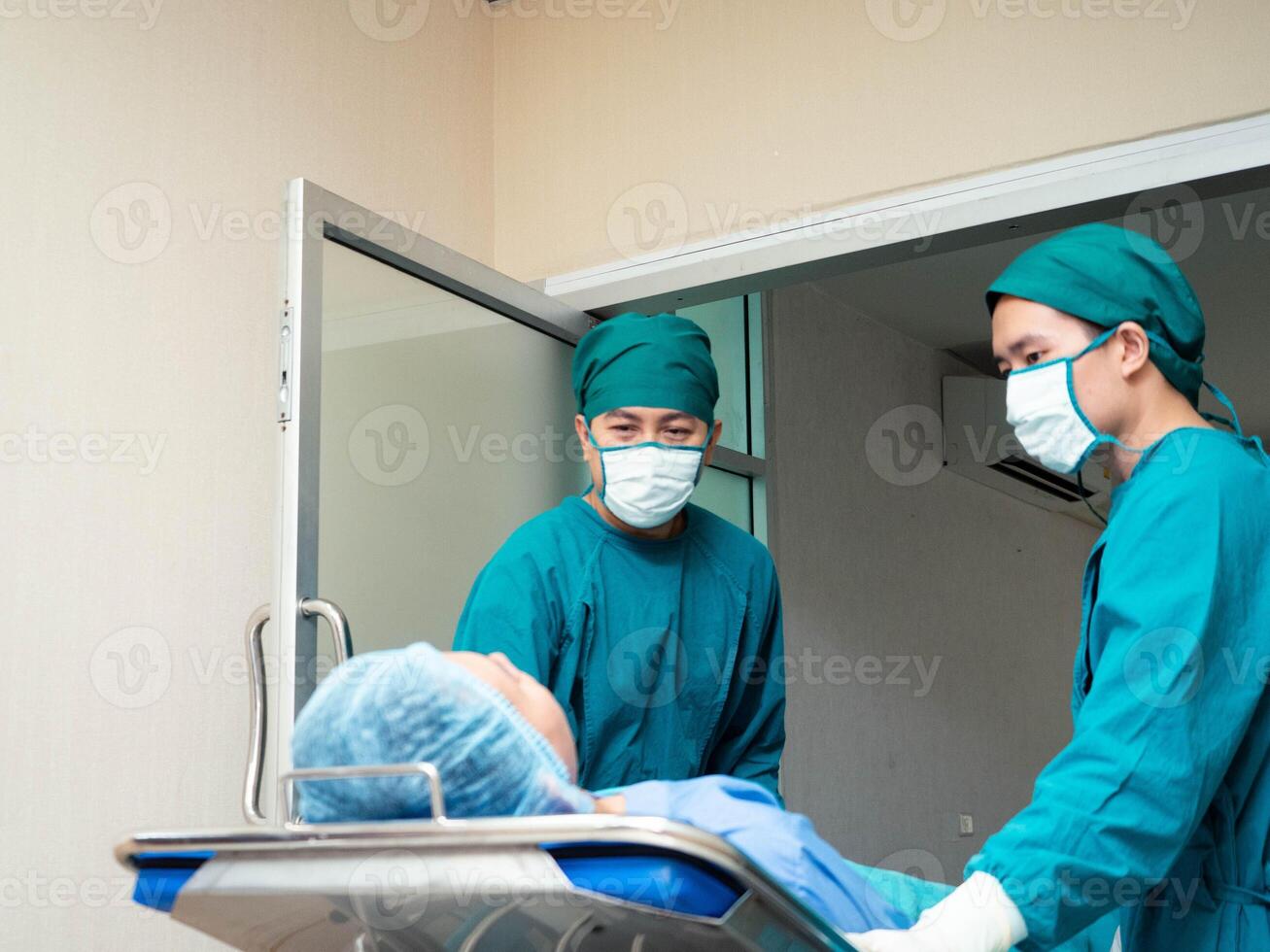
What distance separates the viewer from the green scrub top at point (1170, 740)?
5.01ft

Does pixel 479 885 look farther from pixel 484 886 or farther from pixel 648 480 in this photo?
pixel 648 480

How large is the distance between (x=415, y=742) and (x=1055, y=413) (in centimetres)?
111

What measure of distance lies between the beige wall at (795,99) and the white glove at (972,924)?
1.66m

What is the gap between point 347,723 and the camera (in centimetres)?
117

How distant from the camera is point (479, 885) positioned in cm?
101

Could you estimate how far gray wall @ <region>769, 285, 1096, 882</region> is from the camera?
4.85 metres

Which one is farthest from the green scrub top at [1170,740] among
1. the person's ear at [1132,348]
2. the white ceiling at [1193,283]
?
the white ceiling at [1193,283]

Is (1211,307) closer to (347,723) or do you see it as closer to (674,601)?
(674,601)

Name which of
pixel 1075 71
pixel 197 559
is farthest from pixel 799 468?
pixel 197 559

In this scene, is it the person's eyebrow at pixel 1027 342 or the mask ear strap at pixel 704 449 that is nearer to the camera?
the person's eyebrow at pixel 1027 342

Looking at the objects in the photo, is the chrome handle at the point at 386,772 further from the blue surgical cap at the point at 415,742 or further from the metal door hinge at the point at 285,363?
the metal door hinge at the point at 285,363

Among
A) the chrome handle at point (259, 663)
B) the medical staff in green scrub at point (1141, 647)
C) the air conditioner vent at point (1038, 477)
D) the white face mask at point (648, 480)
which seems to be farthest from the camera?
the air conditioner vent at point (1038, 477)

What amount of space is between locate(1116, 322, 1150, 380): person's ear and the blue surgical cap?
3.53 feet

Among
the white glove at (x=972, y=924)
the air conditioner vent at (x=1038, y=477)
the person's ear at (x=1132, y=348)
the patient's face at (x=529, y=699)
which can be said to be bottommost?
the white glove at (x=972, y=924)
